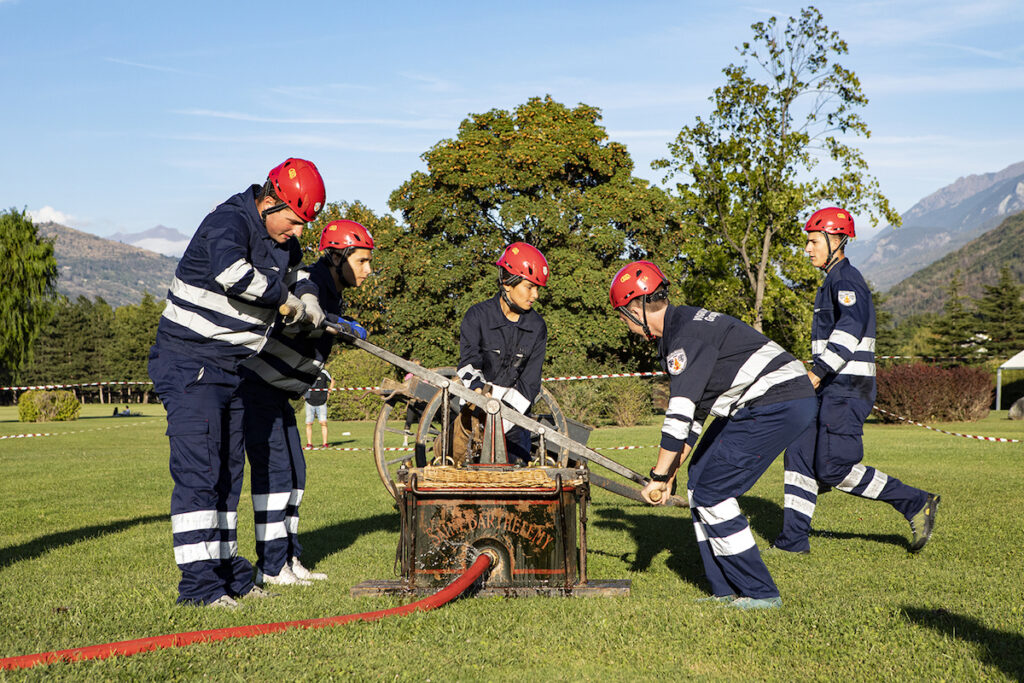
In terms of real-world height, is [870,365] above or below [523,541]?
above

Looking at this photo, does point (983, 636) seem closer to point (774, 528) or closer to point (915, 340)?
point (774, 528)

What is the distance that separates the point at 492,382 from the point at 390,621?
2.55 meters

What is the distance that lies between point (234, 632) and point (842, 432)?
4334 mm

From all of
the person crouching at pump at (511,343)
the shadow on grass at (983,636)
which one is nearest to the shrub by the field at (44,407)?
the person crouching at pump at (511,343)

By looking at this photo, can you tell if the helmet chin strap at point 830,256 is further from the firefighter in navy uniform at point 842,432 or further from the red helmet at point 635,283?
the red helmet at point 635,283

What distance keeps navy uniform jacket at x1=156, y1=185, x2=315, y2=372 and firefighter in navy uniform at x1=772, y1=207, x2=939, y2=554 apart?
3.83 meters

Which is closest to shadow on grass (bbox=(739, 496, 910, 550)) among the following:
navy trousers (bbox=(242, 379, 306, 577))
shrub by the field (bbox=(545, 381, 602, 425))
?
navy trousers (bbox=(242, 379, 306, 577))

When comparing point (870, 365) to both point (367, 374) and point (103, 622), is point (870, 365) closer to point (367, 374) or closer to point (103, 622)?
point (103, 622)

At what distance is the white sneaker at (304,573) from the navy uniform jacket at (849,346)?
147 inches

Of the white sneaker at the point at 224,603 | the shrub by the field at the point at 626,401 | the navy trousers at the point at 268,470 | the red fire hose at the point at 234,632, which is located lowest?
the shrub by the field at the point at 626,401

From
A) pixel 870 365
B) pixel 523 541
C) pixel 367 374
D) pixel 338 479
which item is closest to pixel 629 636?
pixel 523 541

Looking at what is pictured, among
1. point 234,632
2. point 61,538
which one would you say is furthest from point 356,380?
point 234,632

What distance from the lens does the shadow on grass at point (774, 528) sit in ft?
20.7

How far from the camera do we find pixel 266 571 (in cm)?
515
